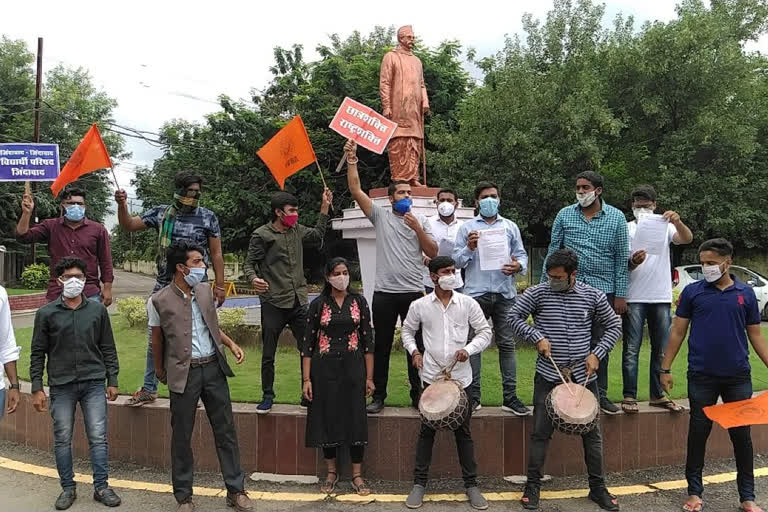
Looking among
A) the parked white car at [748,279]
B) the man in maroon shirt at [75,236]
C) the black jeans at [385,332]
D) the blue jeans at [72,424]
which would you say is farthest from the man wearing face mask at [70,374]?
the parked white car at [748,279]

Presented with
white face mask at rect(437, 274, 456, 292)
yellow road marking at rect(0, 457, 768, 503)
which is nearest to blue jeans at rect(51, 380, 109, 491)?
yellow road marking at rect(0, 457, 768, 503)

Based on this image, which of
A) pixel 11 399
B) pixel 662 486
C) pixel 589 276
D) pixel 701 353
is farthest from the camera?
pixel 589 276

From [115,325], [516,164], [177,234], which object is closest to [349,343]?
[177,234]

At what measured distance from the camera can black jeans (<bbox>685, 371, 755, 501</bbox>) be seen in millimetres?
4281

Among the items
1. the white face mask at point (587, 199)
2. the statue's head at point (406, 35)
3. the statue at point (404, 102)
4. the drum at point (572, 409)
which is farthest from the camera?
the statue at point (404, 102)

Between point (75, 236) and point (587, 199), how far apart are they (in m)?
4.15

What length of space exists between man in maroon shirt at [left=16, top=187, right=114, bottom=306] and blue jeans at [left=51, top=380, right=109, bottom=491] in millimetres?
1052

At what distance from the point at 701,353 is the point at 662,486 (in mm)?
1091

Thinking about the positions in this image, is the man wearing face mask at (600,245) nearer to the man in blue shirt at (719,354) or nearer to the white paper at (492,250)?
the white paper at (492,250)

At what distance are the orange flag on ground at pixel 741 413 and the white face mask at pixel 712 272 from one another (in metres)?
0.81

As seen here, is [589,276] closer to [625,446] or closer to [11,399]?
[625,446]

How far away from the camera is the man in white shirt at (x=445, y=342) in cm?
436

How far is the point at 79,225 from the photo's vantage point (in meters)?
5.44

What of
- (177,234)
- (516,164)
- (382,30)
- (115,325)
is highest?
(382,30)
